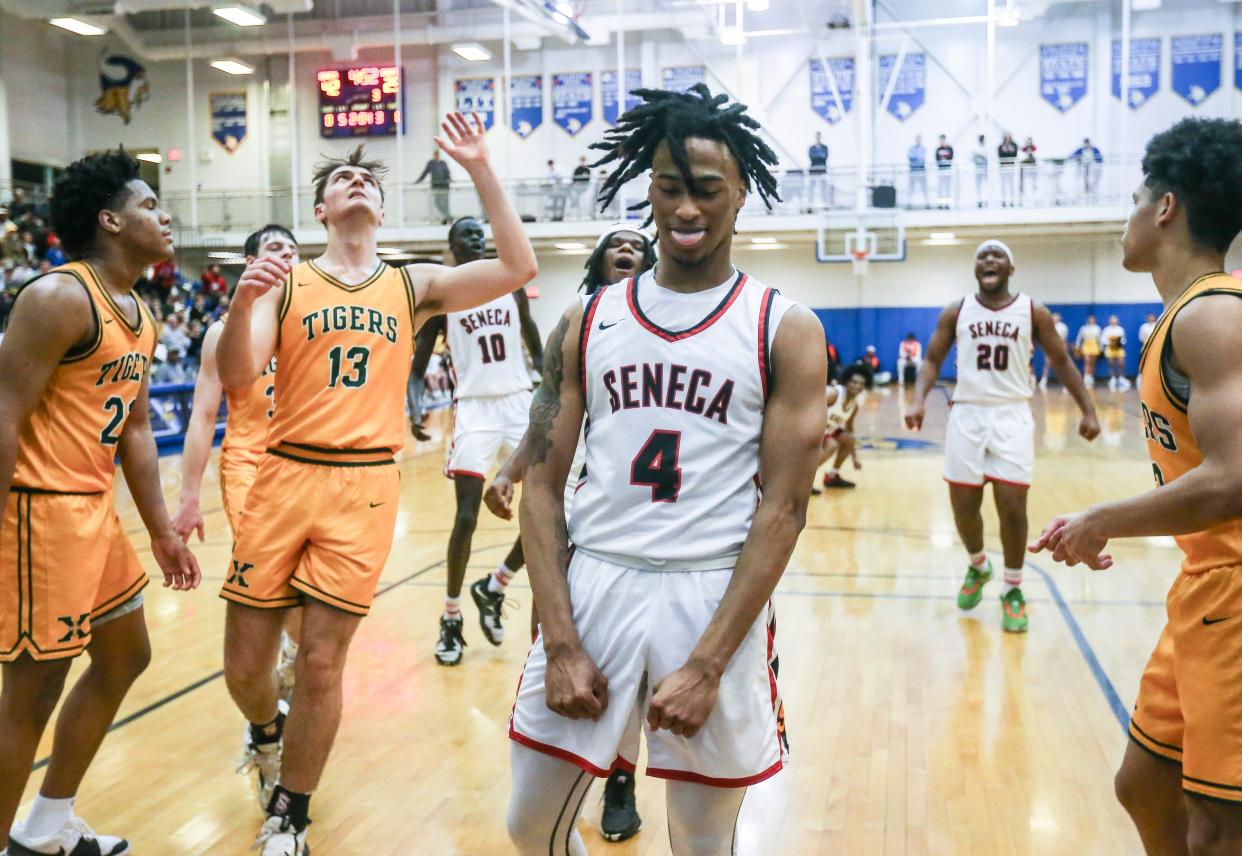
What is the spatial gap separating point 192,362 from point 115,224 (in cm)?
1536

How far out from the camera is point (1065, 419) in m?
18.8

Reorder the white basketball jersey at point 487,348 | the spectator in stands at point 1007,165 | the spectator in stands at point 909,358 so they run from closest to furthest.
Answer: the white basketball jersey at point 487,348 < the spectator in stands at point 1007,165 < the spectator in stands at point 909,358

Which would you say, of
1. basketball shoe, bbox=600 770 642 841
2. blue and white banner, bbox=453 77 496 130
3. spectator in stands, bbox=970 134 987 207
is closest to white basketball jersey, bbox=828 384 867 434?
basketball shoe, bbox=600 770 642 841

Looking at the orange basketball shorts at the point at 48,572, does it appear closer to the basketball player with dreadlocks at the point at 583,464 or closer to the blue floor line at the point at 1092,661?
the basketball player with dreadlocks at the point at 583,464

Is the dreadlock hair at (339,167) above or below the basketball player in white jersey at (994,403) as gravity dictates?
above

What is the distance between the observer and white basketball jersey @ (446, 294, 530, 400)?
6.20 meters

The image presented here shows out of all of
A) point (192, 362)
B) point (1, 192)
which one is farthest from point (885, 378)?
point (1, 192)

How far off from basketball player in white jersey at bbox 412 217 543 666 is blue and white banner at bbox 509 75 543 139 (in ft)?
79.0

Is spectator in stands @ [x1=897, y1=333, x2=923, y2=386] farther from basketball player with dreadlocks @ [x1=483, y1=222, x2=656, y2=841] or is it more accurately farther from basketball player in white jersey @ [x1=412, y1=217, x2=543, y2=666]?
basketball player with dreadlocks @ [x1=483, y1=222, x2=656, y2=841]

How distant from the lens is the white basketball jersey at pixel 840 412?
11570 millimetres

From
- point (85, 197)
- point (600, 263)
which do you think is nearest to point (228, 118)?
point (600, 263)

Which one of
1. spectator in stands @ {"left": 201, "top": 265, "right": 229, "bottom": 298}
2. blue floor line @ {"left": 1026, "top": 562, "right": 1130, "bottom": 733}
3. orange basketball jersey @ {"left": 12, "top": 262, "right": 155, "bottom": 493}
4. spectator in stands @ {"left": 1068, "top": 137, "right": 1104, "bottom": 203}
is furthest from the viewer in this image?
spectator in stands @ {"left": 1068, "top": 137, "right": 1104, "bottom": 203}

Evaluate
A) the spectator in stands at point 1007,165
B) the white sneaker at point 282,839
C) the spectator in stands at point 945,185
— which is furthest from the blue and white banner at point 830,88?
the white sneaker at point 282,839

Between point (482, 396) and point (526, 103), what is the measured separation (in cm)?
2460
